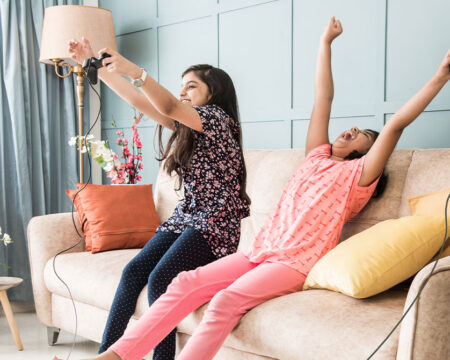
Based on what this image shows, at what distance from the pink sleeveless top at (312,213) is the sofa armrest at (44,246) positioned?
1.03 meters

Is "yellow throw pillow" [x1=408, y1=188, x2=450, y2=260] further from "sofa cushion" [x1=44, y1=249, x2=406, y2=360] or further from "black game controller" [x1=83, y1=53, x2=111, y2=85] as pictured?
"black game controller" [x1=83, y1=53, x2=111, y2=85]

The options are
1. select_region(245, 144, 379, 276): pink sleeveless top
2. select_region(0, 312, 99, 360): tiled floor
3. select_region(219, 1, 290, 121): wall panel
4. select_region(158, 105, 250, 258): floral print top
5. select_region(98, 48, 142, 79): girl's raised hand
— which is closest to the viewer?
select_region(98, 48, 142, 79): girl's raised hand

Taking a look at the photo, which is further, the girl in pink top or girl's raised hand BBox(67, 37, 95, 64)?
girl's raised hand BBox(67, 37, 95, 64)

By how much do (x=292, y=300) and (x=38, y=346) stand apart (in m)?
1.47

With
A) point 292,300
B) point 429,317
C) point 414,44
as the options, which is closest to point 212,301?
point 292,300

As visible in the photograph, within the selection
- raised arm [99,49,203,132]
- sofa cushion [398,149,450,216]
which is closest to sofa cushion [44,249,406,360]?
sofa cushion [398,149,450,216]

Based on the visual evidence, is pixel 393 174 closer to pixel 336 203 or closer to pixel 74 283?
pixel 336 203

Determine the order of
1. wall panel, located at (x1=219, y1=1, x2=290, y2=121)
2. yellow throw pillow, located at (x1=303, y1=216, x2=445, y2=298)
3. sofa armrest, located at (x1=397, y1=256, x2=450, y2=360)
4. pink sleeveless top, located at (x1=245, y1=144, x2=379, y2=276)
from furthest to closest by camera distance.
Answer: wall panel, located at (x1=219, y1=1, x2=290, y2=121)
pink sleeveless top, located at (x1=245, y1=144, x2=379, y2=276)
yellow throw pillow, located at (x1=303, y1=216, x2=445, y2=298)
sofa armrest, located at (x1=397, y1=256, x2=450, y2=360)

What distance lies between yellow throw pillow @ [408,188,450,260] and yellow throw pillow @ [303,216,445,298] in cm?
11

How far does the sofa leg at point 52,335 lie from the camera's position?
7.77 feet

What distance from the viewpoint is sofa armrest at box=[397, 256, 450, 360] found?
1.15 meters

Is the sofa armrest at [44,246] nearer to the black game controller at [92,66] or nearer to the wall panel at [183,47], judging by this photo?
the black game controller at [92,66]

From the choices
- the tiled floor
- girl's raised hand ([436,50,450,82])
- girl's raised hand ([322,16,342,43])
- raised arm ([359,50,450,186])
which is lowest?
the tiled floor

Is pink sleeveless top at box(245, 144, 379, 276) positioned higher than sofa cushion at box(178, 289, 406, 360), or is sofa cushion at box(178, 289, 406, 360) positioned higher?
pink sleeveless top at box(245, 144, 379, 276)
